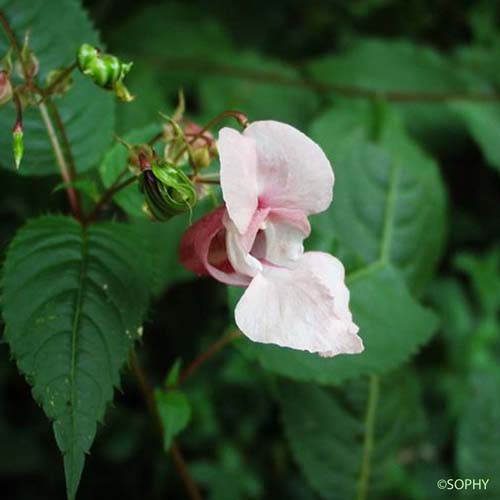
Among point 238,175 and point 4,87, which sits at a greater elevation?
point 4,87

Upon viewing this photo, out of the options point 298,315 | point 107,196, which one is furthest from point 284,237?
point 107,196

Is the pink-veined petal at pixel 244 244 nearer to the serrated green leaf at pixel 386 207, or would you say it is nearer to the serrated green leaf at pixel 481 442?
the serrated green leaf at pixel 386 207

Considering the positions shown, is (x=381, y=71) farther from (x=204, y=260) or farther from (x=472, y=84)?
(x=204, y=260)

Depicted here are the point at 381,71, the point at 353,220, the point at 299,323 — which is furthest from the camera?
the point at 381,71

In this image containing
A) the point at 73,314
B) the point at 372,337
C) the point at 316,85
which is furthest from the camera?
the point at 316,85

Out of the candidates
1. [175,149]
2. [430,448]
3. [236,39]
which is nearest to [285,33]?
[236,39]

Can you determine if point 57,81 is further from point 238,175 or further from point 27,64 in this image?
point 238,175

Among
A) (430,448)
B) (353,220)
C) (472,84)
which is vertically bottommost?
(430,448)
